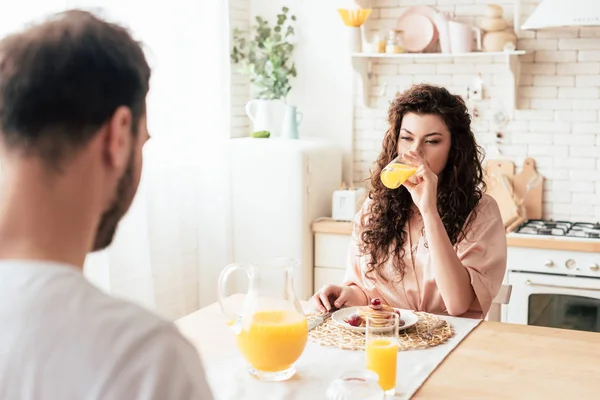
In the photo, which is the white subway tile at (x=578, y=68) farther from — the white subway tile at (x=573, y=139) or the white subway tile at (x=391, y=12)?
the white subway tile at (x=391, y=12)

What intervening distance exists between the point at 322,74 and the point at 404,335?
2613 mm

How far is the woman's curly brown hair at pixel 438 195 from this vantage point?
250 centimetres

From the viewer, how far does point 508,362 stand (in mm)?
1823

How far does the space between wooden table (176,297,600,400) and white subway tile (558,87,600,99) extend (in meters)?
→ 2.15

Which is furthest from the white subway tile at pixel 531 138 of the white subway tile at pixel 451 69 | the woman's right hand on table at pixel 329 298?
the woman's right hand on table at pixel 329 298

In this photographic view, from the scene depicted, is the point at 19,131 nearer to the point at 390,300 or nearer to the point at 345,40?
the point at 390,300

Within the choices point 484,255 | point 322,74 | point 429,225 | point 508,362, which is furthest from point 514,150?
point 508,362

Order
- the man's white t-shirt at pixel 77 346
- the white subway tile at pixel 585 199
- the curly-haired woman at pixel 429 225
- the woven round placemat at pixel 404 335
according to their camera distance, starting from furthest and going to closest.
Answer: the white subway tile at pixel 585 199
the curly-haired woman at pixel 429 225
the woven round placemat at pixel 404 335
the man's white t-shirt at pixel 77 346

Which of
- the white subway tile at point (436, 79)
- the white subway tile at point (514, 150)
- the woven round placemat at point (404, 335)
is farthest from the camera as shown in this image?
the white subway tile at point (436, 79)

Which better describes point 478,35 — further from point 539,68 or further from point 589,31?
point 589,31

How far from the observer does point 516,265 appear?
11.7 ft

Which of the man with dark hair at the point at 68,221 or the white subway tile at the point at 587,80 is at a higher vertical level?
the white subway tile at the point at 587,80

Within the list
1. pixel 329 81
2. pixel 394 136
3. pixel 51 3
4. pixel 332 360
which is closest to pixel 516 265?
pixel 394 136

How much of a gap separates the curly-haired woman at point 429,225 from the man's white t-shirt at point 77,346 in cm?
160
